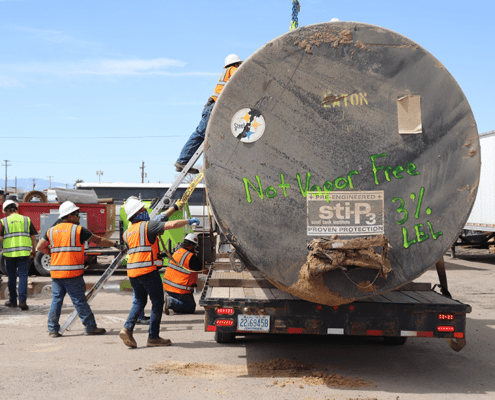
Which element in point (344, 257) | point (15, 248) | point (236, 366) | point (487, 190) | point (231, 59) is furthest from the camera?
point (487, 190)

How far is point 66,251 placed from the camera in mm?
6945

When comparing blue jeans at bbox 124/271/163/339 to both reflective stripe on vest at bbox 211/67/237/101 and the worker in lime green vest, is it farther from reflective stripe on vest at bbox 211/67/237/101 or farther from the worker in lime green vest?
the worker in lime green vest

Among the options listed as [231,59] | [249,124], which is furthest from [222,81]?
[249,124]

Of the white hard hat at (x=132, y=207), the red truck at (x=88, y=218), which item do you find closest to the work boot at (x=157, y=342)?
the white hard hat at (x=132, y=207)

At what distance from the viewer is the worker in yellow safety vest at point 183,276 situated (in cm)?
750

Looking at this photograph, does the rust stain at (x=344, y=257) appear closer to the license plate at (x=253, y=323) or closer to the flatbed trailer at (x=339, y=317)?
the flatbed trailer at (x=339, y=317)

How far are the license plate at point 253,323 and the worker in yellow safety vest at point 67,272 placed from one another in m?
2.92

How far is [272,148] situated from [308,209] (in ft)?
1.94

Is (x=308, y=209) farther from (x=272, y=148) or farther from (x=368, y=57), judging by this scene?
(x=368, y=57)

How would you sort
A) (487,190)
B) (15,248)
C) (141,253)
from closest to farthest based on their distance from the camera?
(141,253), (15,248), (487,190)

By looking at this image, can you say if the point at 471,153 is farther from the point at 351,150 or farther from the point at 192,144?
the point at 192,144

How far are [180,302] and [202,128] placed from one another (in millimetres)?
2836

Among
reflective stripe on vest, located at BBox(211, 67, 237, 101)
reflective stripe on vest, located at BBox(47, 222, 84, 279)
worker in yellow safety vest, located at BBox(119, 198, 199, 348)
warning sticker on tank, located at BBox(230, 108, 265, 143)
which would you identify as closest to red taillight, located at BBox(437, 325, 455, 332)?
warning sticker on tank, located at BBox(230, 108, 265, 143)

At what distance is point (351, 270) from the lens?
4.41 m
